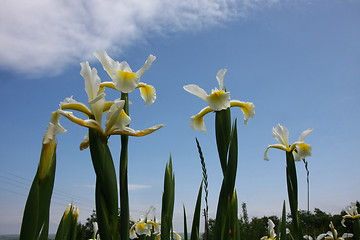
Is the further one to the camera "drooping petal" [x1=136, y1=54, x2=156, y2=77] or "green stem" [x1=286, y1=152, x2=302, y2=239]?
"green stem" [x1=286, y1=152, x2=302, y2=239]

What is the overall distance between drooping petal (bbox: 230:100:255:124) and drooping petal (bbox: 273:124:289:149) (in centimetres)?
94

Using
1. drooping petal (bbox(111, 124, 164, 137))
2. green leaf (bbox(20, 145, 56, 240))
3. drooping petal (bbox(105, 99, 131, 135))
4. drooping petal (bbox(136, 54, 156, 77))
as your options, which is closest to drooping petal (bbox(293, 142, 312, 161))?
drooping petal (bbox(136, 54, 156, 77))

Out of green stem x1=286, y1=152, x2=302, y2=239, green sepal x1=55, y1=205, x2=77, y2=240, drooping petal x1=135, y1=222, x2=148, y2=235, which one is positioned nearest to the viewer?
green sepal x1=55, y1=205, x2=77, y2=240

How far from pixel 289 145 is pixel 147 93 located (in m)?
1.88

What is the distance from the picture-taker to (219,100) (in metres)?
2.20

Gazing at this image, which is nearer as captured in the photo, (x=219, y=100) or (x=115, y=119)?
(x=115, y=119)

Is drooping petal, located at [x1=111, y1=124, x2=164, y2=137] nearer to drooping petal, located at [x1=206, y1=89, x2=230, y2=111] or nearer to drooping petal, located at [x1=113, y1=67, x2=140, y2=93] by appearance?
drooping petal, located at [x1=113, y1=67, x2=140, y2=93]

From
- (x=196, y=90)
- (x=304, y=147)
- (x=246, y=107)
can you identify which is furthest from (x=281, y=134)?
(x=196, y=90)

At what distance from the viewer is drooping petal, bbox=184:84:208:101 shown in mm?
2367

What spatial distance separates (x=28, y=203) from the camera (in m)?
1.24

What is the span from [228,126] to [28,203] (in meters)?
1.31

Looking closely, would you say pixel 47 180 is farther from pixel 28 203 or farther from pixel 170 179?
pixel 170 179

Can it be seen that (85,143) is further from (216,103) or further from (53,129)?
(216,103)

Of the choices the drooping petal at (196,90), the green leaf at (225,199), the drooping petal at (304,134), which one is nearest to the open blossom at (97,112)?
the green leaf at (225,199)
